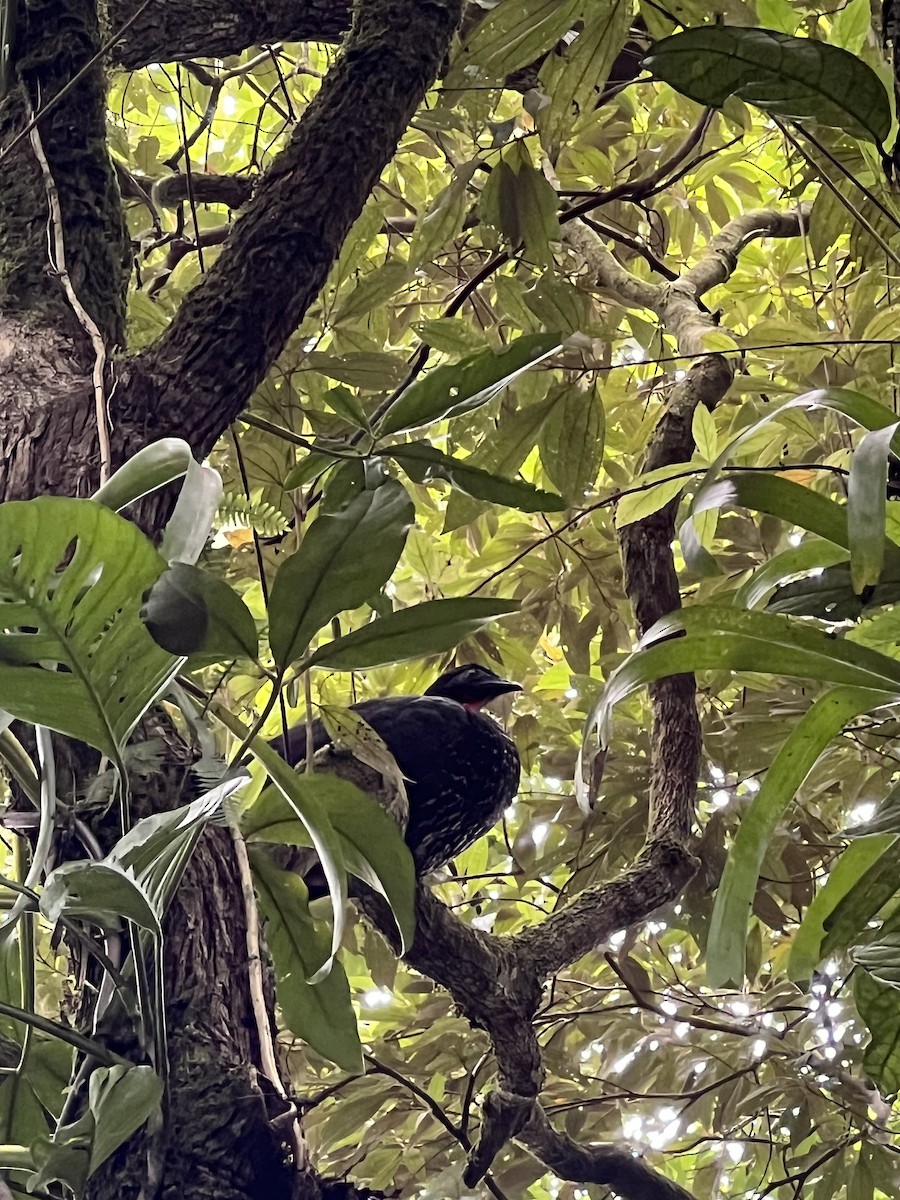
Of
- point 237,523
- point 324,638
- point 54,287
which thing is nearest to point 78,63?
point 54,287

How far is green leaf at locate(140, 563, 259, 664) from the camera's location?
20.1 inches

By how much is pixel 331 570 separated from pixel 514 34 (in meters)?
0.75

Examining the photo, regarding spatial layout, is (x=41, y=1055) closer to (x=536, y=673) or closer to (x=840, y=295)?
(x=536, y=673)

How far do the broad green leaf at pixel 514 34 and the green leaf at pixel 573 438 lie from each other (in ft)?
1.35

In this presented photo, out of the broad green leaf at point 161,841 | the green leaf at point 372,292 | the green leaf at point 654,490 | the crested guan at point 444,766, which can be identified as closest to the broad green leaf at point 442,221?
the green leaf at point 372,292

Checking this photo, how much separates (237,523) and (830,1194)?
135 cm

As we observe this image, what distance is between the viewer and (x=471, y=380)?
71cm

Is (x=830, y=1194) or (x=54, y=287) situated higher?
(x=54, y=287)

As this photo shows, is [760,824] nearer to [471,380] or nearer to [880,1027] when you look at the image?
[880,1027]

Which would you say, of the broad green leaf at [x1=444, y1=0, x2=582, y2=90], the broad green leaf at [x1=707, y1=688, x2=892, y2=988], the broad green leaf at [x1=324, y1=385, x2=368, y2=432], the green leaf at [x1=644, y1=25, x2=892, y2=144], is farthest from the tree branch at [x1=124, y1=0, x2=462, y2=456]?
the broad green leaf at [x1=707, y1=688, x2=892, y2=988]

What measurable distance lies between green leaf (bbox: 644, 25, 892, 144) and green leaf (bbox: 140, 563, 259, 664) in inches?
15.1

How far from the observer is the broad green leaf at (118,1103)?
1.92ft

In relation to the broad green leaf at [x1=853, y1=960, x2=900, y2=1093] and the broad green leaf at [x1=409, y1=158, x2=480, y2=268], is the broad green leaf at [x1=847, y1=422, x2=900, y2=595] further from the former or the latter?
the broad green leaf at [x1=409, y1=158, x2=480, y2=268]

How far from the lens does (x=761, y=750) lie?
1.60 m
